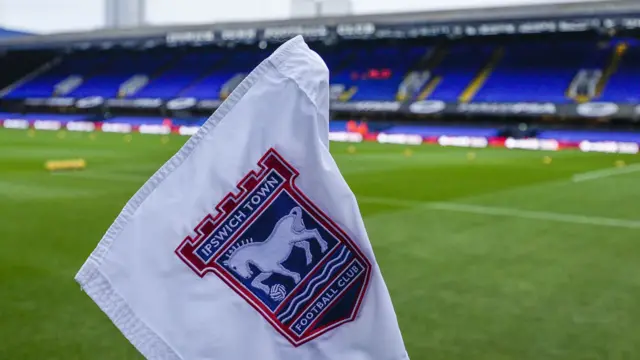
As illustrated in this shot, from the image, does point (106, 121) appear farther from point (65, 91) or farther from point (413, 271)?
point (413, 271)

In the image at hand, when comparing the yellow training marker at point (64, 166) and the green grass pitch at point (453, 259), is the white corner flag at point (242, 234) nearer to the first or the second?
the green grass pitch at point (453, 259)

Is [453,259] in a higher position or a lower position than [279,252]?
lower

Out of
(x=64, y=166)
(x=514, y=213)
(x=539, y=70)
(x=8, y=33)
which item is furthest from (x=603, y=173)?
(x=8, y=33)

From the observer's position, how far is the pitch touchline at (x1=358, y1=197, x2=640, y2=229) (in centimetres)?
877

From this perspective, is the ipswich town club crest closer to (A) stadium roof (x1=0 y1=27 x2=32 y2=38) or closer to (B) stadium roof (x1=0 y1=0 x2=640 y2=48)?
(B) stadium roof (x1=0 y1=0 x2=640 y2=48)

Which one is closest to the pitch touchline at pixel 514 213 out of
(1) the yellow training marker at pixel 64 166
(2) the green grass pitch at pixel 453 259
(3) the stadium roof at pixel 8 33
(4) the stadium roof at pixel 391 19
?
(2) the green grass pitch at pixel 453 259

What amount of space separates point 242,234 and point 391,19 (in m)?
32.2

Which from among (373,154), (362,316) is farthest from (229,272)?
(373,154)

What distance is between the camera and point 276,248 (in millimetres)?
1751

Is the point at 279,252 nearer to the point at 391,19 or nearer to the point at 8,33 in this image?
the point at 391,19

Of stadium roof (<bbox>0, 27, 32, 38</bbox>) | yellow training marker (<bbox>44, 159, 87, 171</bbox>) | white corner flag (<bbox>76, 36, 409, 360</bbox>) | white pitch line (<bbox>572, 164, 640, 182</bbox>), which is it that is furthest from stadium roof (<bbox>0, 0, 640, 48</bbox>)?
white corner flag (<bbox>76, 36, 409, 360</bbox>)

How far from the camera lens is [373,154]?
20.0 metres

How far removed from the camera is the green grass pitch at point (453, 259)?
13.6 ft

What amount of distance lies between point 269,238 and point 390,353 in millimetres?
445
